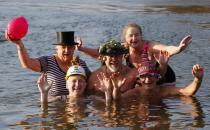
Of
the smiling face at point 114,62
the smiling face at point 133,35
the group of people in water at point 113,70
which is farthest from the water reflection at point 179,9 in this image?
the smiling face at point 114,62

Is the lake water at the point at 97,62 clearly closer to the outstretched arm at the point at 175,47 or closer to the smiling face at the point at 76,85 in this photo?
the smiling face at the point at 76,85

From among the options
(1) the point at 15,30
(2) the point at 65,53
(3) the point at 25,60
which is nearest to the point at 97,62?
(2) the point at 65,53

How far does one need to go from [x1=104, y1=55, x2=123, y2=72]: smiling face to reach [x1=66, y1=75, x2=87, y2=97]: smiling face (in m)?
0.46

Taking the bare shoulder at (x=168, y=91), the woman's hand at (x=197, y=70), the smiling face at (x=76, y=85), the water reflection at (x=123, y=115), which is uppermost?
the woman's hand at (x=197, y=70)

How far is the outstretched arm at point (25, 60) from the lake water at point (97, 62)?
667mm

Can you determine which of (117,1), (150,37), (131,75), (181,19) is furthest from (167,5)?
(131,75)

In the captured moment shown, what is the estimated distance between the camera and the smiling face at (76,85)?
9.37m

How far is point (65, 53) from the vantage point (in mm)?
9523

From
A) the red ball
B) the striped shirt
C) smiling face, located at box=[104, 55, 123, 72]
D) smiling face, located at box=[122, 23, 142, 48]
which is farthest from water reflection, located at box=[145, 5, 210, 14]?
the red ball

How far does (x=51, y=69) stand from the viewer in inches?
377

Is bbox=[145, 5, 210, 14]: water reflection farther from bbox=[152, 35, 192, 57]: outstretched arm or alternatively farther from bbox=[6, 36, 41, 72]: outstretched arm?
bbox=[6, 36, 41, 72]: outstretched arm

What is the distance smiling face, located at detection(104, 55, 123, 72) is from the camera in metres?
9.52

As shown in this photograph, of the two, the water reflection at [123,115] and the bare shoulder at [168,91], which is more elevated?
the bare shoulder at [168,91]

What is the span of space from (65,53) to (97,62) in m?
4.39
